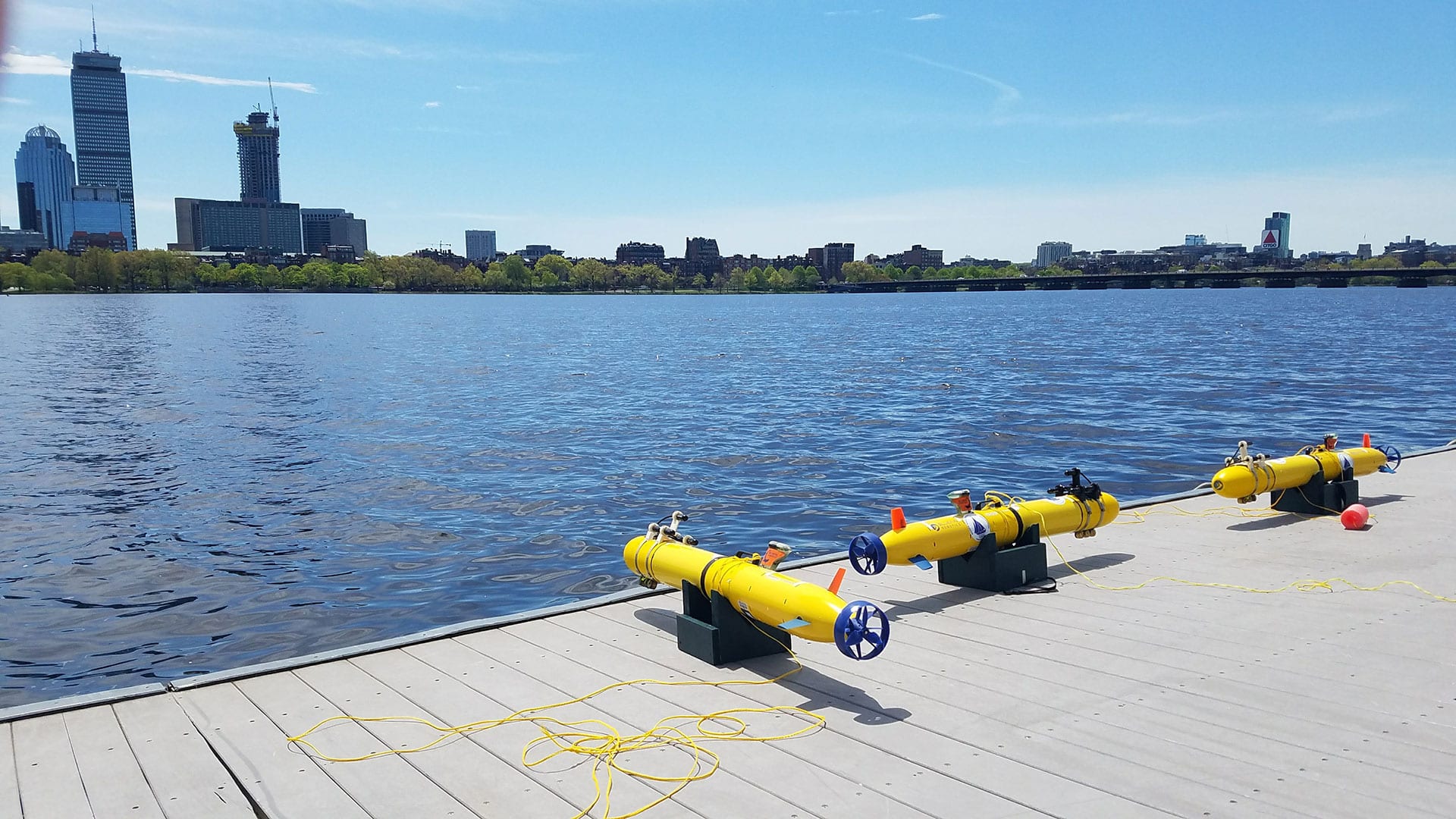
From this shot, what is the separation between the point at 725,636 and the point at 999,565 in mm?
3186

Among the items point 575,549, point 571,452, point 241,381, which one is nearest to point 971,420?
point 571,452

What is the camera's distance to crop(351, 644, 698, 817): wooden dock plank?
580 cm

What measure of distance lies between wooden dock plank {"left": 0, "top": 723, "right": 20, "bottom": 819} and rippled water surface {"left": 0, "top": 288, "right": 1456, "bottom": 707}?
193 inches

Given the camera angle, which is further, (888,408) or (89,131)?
(89,131)

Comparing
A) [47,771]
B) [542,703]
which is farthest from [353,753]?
[47,771]

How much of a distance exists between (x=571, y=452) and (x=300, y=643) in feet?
45.2

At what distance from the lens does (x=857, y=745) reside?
6324 millimetres

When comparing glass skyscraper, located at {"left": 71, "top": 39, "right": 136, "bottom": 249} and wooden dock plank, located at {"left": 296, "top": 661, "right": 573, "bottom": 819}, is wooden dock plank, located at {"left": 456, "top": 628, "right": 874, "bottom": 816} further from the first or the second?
glass skyscraper, located at {"left": 71, "top": 39, "right": 136, "bottom": 249}

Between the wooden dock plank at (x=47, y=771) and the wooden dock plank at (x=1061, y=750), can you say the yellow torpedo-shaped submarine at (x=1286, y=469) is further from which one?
the wooden dock plank at (x=47, y=771)

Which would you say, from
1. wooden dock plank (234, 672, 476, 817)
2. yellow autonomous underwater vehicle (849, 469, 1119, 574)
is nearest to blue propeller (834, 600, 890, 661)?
yellow autonomous underwater vehicle (849, 469, 1119, 574)

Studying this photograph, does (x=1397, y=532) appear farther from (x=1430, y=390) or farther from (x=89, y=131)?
(x=89, y=131)

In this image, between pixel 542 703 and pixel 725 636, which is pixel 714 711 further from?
pixel 542 703

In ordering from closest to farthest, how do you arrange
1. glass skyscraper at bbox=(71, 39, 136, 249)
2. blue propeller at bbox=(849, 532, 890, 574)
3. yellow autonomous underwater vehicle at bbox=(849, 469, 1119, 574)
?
blue propeller at bbox=(849, 532, 890, 574), yellow autonomous underwater vehicle at bbox=(849, 469, 1119, 574), glass skyscraper at bbox=(71, 39, 136, 249)

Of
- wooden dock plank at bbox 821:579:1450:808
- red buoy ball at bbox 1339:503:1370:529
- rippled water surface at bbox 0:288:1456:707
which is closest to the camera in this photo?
wooden dock plank at bbox 821:579:1450:808
